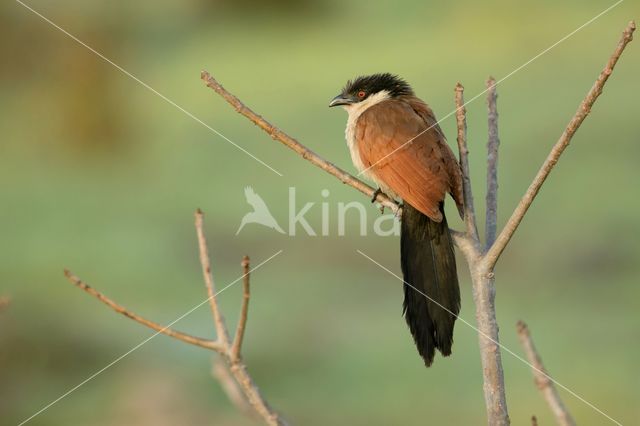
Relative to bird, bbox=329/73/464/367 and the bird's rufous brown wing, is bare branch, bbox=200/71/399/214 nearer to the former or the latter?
bird, bbox=329/73/464/367

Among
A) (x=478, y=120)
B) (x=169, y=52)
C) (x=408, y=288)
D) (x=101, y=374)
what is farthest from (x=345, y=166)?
(x=169, y=52)

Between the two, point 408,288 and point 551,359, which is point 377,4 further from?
point 408,288

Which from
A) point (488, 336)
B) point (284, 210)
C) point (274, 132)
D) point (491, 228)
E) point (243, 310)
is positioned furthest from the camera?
point (284, 210)

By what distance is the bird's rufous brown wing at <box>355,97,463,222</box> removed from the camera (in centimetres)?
253

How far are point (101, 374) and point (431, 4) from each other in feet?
30.6

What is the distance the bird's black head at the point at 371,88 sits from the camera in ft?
10.6

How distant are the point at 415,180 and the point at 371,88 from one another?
2.39 feet

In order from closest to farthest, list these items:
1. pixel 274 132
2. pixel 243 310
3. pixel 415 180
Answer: pixel 243 310 < pixel 274 132 < pixel 415 180

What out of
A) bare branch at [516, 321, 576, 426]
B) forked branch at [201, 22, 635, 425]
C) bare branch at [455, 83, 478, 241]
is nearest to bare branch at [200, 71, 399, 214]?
forked branch at [201, 22, 635, 425]

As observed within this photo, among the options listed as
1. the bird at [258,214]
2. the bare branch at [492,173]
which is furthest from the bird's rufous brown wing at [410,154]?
the bird at [258,214]

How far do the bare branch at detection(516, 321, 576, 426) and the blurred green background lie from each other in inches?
151

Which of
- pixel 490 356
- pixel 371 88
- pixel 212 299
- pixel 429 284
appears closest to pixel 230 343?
pixel 212 299

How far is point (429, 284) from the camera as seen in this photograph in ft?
7.05

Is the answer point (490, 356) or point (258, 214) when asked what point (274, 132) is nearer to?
point (490, 356)
